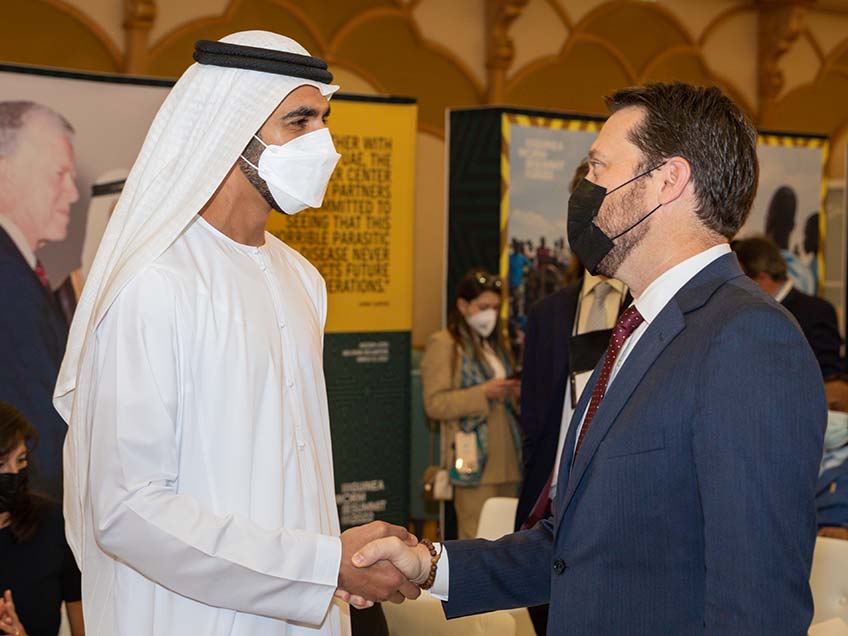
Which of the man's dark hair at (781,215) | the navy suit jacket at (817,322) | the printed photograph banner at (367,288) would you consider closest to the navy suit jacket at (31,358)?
the printed photograph banner at (367,288)

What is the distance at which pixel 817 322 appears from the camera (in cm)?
577

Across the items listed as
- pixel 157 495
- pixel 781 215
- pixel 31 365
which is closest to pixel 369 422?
pixel 31 365

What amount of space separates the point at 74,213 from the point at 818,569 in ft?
10.4

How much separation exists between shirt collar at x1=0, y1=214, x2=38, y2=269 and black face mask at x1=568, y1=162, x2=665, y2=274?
291cm

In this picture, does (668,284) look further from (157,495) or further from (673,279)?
(157,495)

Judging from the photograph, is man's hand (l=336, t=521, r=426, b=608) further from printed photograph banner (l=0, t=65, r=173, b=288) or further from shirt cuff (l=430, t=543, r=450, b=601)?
printed photograph banner (l=0, t=65, r=173, b=288)

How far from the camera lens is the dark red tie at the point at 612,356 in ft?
6.45

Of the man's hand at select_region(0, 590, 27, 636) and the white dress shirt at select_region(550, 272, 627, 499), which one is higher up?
the white dress shirt at select_region(550, 272, 627, 499)

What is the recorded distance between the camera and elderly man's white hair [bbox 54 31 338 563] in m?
2.20

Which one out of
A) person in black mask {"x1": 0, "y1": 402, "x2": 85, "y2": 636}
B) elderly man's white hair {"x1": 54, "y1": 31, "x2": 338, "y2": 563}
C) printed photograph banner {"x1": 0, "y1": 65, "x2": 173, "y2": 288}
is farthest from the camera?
printed photograph banner {"x1": 0, "y1": 65, "x2": 173, "y2": 288}

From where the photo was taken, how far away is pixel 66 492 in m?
2.37

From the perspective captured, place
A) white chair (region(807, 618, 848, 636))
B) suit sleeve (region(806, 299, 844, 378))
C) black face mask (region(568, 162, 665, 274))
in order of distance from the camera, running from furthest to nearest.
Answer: suit sleeve (region(806, 299, 844, 378))
white chair (region(807, 618, 848, 636))
black face mask (region(568, 162, 665, 274))

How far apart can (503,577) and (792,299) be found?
4044 millimetres

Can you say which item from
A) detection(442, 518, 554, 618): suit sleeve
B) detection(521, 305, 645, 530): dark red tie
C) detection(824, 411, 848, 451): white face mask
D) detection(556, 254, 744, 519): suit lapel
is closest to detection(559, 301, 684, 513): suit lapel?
detection(556, 254, 744, 519): suit lapel
